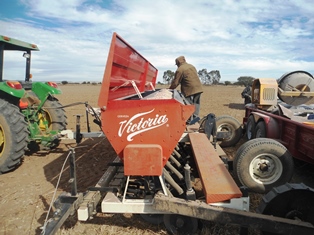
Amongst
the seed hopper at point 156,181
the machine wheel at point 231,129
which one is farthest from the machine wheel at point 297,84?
the seed hopper at point 156,181

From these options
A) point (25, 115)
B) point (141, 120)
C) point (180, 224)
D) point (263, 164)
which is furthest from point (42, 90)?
point (263, 164)

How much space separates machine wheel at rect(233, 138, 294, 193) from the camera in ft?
10.4

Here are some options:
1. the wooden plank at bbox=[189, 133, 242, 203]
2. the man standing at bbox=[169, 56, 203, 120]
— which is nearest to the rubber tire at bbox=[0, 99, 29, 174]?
the wooden plank at bbox=[189, 133, 242, 203]

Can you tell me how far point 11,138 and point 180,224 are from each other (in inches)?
117

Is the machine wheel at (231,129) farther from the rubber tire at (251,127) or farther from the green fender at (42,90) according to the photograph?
the green fender at (42,90)

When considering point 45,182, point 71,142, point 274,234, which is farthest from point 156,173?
point 71,142

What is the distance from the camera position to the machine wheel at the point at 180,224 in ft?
8.12

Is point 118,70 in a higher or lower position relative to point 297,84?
lower

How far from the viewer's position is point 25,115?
16.3 ft

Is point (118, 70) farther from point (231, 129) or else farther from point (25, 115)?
point (231, 129)

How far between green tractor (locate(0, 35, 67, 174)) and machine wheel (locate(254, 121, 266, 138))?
336cm

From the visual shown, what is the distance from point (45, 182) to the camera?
12.9ft

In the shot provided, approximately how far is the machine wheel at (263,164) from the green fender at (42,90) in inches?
151

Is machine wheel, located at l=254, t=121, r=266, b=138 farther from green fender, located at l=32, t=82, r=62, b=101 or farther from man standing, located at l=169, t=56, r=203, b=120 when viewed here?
green fender, located at l=32, t=82, r=62, b=101
